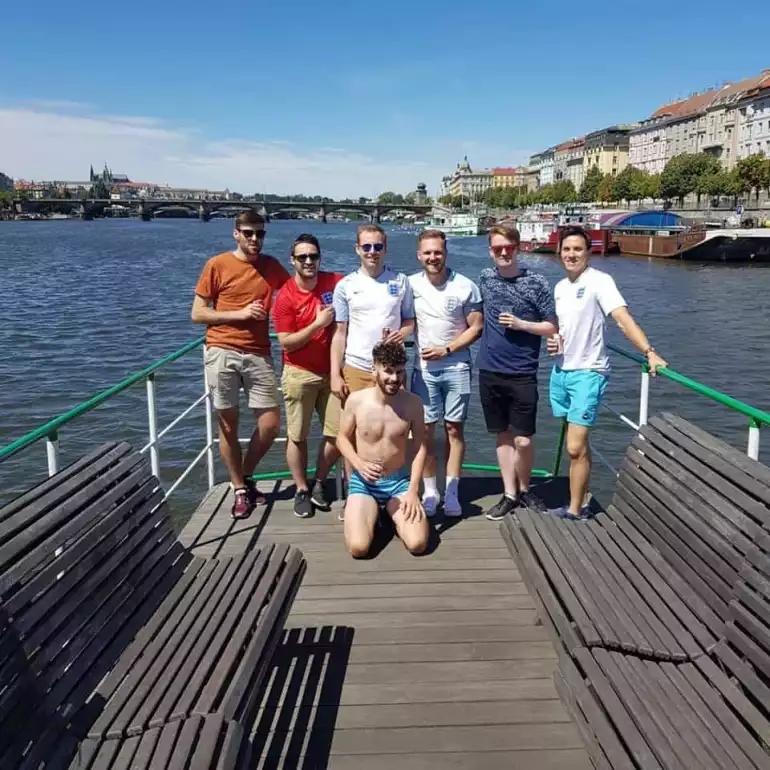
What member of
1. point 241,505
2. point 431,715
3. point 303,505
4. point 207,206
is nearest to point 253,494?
point 241,505

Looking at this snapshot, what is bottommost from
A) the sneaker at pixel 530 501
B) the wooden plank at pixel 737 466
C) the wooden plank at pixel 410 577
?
the wooden plank at pixel 410 577

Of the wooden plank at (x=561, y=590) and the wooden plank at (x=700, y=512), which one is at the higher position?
the wooden plank at (x=700, y=512)

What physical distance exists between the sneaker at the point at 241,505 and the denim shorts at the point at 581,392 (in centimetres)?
217

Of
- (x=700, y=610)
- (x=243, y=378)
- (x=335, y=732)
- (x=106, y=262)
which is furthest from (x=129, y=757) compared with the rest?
(x=106, y=262)

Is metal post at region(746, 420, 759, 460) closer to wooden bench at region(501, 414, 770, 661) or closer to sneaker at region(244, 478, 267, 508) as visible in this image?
wooden bench at region(501, 414, 770, 661)

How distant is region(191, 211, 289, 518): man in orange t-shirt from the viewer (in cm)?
462

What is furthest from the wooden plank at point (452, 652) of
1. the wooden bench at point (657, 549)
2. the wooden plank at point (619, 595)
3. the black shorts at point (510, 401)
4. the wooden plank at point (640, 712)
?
the black shorts at point (510, 401)

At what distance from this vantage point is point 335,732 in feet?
9.02

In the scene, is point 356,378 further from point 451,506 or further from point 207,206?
point 207,206

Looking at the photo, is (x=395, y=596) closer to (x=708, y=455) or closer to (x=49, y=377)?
(x=708, y=455)

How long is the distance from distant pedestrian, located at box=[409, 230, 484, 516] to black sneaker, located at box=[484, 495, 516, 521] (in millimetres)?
408

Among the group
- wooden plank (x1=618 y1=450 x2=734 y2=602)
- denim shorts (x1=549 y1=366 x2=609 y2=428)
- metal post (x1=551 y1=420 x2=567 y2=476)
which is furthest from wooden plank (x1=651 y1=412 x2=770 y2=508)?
metal post (x1=551 y1=420 x2=567 y2=476)

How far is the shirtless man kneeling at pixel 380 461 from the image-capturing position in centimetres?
428

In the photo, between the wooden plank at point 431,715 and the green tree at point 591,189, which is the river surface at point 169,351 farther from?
the green tree at point 591,189
